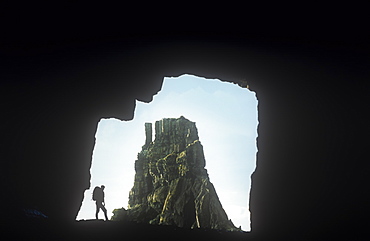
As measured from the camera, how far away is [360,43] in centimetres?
813

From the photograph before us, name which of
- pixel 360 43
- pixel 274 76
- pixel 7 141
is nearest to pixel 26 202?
pixel 7 141

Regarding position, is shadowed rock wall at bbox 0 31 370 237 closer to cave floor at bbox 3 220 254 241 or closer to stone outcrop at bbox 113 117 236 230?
cave floor at bbox 3 220 254 241

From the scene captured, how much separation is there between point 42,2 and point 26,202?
937 cm

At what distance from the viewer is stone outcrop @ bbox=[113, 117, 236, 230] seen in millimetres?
63500

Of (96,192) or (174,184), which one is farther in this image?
(174,184)

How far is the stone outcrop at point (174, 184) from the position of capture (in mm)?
63500

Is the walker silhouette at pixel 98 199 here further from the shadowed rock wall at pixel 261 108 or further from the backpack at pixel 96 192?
the shadowed rock wall at pixel 261 108

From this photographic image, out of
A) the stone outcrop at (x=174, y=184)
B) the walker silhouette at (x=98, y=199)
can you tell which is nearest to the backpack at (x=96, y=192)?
the walker silhouette at (x=98, y=199)

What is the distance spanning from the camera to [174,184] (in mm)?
72000

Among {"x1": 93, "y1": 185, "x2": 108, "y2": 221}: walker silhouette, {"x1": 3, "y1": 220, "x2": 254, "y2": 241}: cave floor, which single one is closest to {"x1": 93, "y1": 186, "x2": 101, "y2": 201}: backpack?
{"x1": 93, "y1": 185, "x2": 108, "y2": 221}: walker silhouette

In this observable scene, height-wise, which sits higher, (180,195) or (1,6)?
(1,6)

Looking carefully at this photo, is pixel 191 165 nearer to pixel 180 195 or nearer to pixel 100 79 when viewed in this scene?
pixel 180 195

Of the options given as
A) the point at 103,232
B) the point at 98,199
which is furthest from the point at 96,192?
the point at 103,232

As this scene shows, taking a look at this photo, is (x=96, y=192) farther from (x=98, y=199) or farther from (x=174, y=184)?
(x=174, y=184)
